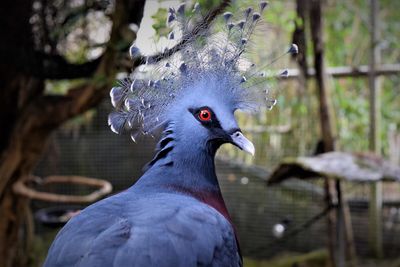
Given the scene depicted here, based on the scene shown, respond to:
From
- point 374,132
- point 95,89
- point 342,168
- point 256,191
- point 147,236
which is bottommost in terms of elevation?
point 256,191

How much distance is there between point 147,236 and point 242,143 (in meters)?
0.30

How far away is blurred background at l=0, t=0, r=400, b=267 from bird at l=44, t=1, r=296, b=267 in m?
0.07

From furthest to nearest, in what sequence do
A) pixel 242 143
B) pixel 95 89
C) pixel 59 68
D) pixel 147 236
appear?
pixel 59 68 → pixel 95 89 → pixel 242 143 → pixel 147 236

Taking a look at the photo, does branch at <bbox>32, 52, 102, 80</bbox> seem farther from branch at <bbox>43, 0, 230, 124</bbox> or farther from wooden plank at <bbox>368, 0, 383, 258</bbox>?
wooden plank at <bbox>368, 0, 383, 258</bbox>

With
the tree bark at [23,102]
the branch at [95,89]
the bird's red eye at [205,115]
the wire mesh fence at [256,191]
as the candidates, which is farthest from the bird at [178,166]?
the wire mesh fence at [256,191]

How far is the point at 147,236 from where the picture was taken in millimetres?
941

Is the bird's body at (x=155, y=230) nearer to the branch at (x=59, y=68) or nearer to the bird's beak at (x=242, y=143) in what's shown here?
the bird's beak at (x=242, y=143)

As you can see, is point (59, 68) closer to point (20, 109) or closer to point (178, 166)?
point (20, 109)

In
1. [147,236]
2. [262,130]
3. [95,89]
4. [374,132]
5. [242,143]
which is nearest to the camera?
[147,236]

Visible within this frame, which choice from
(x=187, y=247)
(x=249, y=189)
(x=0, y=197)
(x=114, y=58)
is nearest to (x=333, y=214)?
(x=249, y=189)

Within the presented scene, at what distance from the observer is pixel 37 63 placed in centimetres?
204

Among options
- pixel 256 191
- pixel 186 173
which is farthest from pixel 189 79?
pixel 256 191

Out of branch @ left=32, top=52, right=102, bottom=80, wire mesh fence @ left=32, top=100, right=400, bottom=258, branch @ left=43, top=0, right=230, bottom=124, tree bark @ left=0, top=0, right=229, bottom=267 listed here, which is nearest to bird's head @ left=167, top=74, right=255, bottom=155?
branch @ left=43, top=0, right=230, bottom=124

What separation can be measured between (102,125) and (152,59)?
7.69ft
